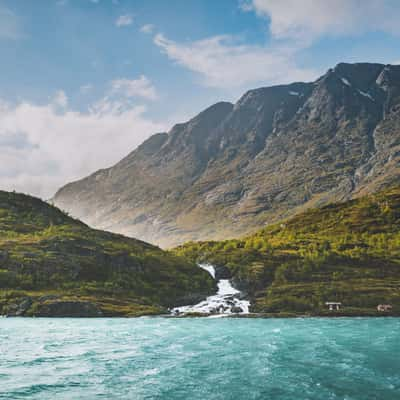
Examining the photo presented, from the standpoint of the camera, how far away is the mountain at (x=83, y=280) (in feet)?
459

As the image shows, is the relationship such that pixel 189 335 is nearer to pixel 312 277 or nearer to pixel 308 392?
pixel 308 392

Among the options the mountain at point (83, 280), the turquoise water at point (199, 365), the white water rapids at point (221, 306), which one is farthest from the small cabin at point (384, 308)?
the mountain at point (83, 280)

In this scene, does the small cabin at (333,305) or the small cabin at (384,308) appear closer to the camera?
the small cabin at (384,308)

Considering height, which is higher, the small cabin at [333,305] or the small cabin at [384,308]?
the small cabin at [333,305]

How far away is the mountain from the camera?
140 meters

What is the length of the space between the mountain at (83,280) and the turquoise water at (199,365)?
4867 cm

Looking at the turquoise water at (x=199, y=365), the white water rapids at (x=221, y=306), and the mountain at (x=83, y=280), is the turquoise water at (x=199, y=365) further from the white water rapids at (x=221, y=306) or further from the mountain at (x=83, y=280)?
the white water rapids at (x=221, y=306)

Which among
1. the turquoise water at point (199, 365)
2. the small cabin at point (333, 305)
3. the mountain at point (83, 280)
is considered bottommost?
the turquoise water at point (199, 365)

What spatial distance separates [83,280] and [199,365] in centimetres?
12037

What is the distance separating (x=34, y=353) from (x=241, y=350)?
2849 centimetres

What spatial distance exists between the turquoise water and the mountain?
160 feet

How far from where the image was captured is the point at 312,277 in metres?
184

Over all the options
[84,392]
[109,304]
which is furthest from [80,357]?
[109,304]

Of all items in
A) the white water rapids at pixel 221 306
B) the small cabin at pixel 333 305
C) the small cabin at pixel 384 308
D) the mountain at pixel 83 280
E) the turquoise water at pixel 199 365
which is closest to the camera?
the turquoise water at pixel 199 365
